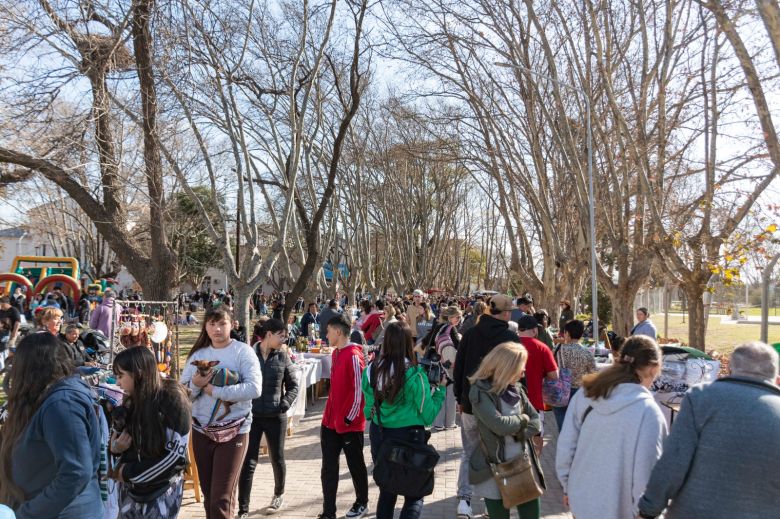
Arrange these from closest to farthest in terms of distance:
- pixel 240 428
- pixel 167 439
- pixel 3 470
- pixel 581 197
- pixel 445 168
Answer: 1. pixel 3 470
2. pixel 167 439
3. pixel 240 428
4. pixel 581 197
5. pixel 445 168

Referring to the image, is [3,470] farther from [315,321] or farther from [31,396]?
[315,321]

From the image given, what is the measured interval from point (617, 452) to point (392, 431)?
5.87ft

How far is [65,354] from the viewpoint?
10.0 ft

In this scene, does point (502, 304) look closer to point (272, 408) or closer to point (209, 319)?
point (272, 408)

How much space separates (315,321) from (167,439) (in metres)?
13.7

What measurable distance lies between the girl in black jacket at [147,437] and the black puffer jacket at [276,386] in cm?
201

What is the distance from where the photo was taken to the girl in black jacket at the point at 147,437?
3.41 m

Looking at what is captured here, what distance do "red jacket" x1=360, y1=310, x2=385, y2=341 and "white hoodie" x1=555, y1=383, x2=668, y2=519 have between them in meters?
9.63

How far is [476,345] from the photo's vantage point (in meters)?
5.72

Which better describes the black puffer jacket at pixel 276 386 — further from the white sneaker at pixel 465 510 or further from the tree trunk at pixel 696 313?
the tree trunk at pixel 696 313

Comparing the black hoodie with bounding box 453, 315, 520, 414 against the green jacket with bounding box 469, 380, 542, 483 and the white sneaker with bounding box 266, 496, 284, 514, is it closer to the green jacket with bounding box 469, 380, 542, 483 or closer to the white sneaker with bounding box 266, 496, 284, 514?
the green jacket with bounding box 469, 380, 542, 483

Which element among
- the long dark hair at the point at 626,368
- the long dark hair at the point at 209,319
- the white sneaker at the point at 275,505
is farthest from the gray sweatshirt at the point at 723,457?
the white sneaker at the point at 275,505

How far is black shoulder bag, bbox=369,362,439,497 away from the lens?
4.55 m

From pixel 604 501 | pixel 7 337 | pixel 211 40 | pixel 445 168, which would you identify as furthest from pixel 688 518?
pixel 445 168
